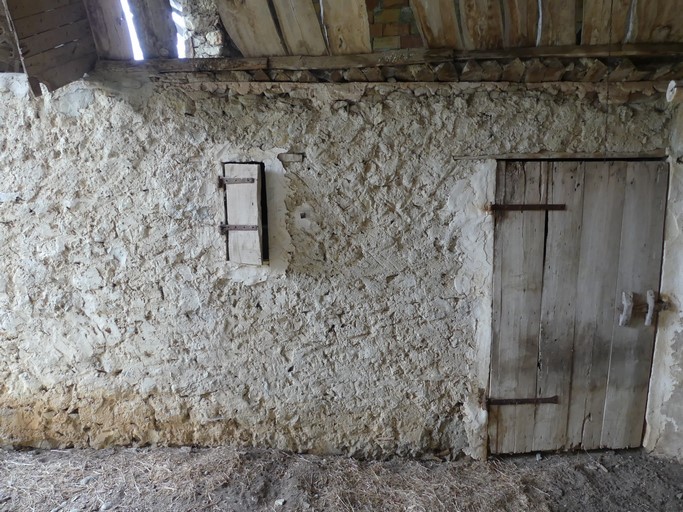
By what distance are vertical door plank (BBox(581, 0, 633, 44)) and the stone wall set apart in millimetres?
254

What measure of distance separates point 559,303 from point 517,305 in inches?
10.1

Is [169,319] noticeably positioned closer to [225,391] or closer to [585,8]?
[225,391]

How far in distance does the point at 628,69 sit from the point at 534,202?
2.61ft

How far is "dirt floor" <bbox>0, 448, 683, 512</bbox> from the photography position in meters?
2.28

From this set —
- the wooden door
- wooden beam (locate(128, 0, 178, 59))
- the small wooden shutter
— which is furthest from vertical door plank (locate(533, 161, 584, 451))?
wooden beam (locate(128, 0, 178, 59))

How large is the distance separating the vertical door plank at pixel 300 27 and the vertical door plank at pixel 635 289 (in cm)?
190

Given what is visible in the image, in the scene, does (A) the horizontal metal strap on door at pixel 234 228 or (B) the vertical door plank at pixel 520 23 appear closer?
(B) the vertical door plank at pixel 520 23

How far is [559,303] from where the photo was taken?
2500mm

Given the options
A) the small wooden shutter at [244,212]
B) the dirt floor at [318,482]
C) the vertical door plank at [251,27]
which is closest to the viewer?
the vertical door plank at [251,27]

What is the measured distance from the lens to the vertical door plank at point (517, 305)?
2.41m

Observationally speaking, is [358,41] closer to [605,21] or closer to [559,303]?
[605,21]

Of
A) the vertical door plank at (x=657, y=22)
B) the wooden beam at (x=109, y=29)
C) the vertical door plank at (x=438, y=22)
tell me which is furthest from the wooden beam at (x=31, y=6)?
the vertical door plank at (x=657, y=22)

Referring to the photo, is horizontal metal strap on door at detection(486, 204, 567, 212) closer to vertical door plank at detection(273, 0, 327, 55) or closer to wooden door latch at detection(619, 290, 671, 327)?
wooden door latch at detection(619, 290, 671, 327)

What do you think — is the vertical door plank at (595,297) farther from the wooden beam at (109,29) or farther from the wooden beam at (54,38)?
the wooden beam at (54,38)
